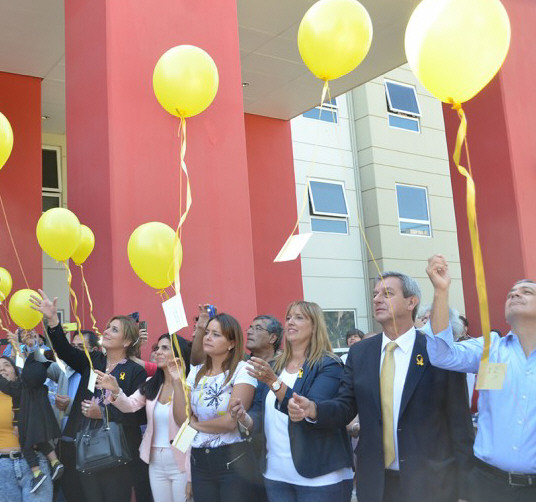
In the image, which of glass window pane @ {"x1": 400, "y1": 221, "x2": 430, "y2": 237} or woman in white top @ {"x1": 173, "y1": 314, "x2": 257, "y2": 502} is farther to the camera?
glass window pane @ {"x1": 400, "y1": 221, "x2": 430, "y2": 237}

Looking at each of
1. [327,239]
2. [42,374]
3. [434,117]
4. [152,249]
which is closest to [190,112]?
[152,249]

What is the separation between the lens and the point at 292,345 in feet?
11.3

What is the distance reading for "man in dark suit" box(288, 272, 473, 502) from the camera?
9.21 feet

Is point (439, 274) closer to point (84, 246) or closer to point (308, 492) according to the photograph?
point (308, 492)

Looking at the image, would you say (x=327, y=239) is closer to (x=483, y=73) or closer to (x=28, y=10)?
(x=28, y=10)

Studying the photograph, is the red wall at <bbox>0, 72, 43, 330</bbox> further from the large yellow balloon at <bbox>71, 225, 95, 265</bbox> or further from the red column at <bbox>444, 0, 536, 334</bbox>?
the red column at <bbox>444, 0, 536, 334</bbox>

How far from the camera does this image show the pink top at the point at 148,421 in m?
3.83

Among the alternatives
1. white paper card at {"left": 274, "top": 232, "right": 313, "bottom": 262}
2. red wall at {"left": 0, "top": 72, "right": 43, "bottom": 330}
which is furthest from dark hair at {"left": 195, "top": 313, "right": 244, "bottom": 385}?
red wall at {"left": 0, "top": 72, "right": 43, "bottom": 330}

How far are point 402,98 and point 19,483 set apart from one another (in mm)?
12434

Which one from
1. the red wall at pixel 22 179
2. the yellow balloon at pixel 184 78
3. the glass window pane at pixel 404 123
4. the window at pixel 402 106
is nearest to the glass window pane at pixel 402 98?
the window at pixel 402 106

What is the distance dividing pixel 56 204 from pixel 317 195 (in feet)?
17.4

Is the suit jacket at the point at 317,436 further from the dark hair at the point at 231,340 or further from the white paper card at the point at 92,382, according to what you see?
the white paper card at the point at 92,382

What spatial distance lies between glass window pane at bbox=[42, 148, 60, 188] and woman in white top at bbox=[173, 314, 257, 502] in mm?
7350

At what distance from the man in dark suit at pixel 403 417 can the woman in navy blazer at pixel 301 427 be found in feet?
0.48
